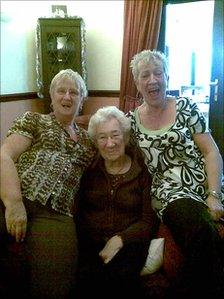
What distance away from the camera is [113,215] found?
1.66 m

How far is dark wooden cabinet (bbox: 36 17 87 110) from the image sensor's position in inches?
161

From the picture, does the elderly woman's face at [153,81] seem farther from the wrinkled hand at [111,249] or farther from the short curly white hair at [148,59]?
the wrinkled hand at [111,249]

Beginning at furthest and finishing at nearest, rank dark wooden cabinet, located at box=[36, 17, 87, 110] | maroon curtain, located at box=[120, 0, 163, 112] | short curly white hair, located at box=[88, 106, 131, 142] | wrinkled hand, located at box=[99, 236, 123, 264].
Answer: dark wooden cabinet, located at box=[36, 17, 87, 110]
maroon curtain, located at box=[120, 0, 163, 112]
short curly white hair, located at box=[88, 106, 131, 142]
wrinkled hand, located at box=[99, 236, 123, 264]

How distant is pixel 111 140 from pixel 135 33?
8.70ft

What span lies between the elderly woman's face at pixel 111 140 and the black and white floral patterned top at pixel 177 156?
144 mm

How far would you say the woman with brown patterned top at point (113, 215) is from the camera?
58.7 inches

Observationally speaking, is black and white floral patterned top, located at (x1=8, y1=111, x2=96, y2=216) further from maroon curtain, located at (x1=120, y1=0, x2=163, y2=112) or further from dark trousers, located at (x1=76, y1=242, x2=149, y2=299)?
maroon curtain, located at (x1=120, y1=0, x2=163, y2=112)

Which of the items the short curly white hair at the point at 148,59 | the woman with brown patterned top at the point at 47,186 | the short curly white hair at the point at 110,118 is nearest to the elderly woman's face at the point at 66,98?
the woman with brown patterned top at the point at 47,186

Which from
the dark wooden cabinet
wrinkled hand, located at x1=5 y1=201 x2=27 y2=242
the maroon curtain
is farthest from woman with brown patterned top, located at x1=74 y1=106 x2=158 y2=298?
the dark wooden cabinet

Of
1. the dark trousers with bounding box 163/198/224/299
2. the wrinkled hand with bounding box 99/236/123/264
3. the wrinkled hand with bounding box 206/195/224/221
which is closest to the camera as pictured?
the dark trousers with bounding box 163/198/224/299

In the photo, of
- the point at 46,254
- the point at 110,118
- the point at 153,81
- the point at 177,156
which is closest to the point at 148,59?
the point at 153,81

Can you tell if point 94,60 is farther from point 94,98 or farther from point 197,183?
point 197,183

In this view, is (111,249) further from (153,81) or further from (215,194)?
(153,81)

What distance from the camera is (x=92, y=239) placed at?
1.65 meters
